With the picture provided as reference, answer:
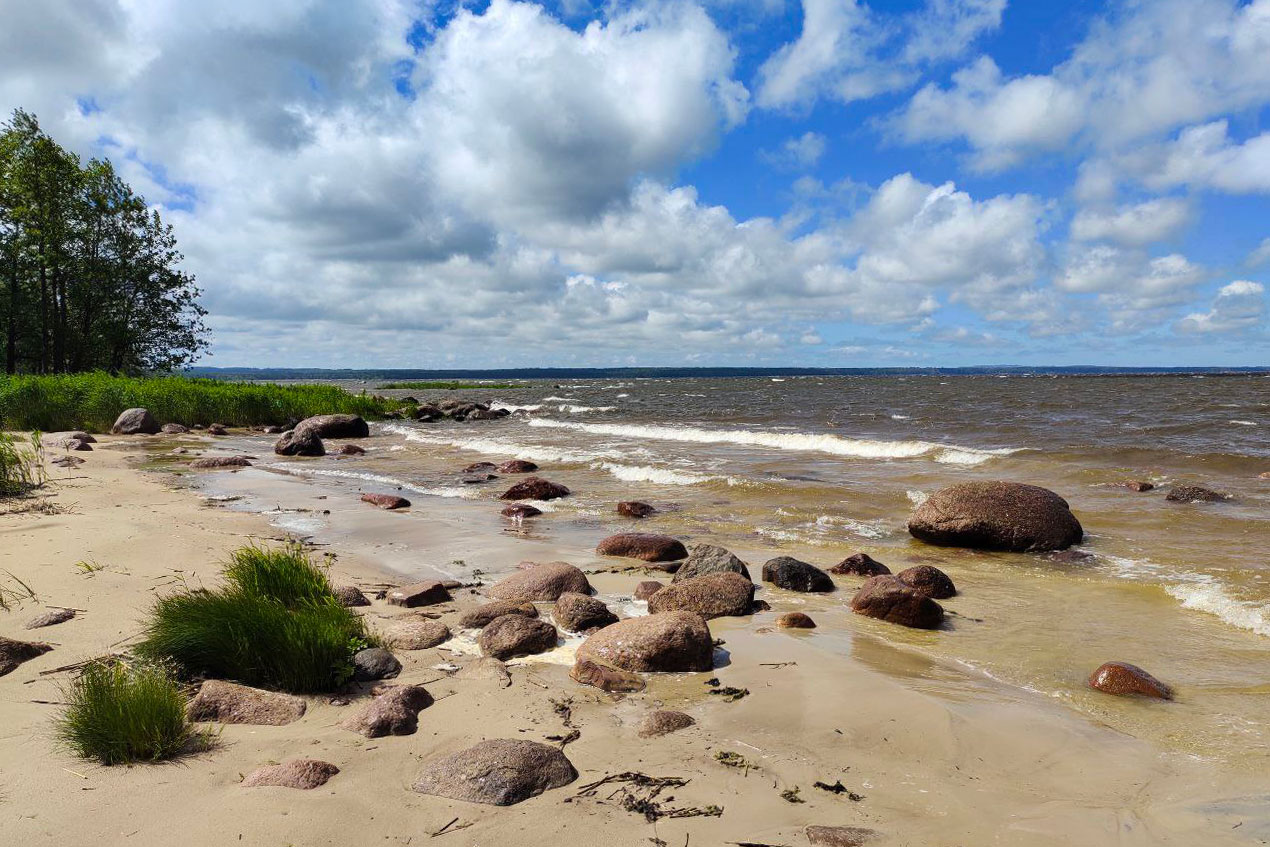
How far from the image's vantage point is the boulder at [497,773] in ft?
10.8

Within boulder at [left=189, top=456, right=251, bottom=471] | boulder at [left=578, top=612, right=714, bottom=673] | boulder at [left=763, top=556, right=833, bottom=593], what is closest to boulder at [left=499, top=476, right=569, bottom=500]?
boulder at [left=763, top=556, right=833, bottom=593]

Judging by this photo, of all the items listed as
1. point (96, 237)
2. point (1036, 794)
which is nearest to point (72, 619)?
point (1036, 794)

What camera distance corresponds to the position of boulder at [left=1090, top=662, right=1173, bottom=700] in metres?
5.05

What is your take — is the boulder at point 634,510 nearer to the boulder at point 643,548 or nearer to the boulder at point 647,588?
the boulder at point 643,548

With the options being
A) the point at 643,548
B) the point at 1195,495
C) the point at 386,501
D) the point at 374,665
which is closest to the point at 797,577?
the point at 643,548

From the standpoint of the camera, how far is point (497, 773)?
134 inches

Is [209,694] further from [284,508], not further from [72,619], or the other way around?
[284,508]

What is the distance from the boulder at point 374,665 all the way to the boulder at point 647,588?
294 cm

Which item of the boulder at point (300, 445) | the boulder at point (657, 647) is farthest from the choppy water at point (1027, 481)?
the boulder at point (657, 647)

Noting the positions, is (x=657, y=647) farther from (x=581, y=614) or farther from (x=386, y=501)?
(x=386, y=501)

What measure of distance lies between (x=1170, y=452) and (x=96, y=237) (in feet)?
145

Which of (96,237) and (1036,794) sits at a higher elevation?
(96,237)

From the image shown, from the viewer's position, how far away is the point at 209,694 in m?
3.94

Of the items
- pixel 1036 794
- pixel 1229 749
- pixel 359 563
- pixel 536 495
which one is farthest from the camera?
Result: pixel 536 495
